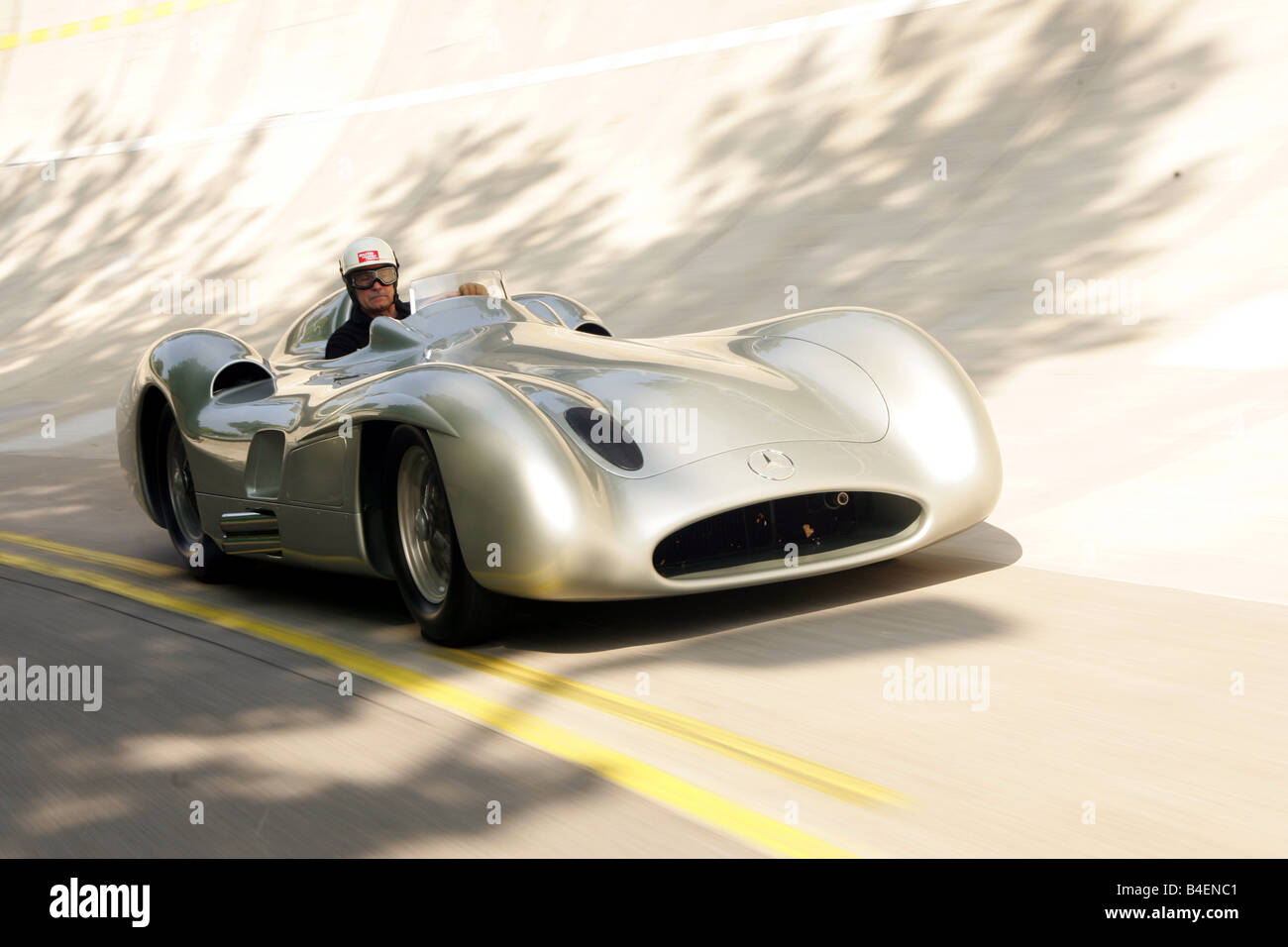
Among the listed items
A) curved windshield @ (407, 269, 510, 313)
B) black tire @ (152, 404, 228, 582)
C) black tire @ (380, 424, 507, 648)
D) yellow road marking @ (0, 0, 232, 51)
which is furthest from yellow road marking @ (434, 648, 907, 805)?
yellow road marking @ (0, 0, 232, 51)

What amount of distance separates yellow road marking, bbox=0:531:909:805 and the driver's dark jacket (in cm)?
215

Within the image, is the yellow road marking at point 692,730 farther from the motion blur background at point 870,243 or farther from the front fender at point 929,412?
the front fender at point 929,412

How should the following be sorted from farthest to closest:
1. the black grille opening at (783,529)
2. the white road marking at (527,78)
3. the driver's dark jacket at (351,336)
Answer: the white road marking at (527,78), the driver's dark jacket at (351,336), the black grille opening at (783,529)

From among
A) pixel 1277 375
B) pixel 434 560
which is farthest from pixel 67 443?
pixel 1277 375

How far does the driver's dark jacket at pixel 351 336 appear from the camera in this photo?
6668 mm

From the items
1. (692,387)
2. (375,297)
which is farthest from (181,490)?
(692,387)

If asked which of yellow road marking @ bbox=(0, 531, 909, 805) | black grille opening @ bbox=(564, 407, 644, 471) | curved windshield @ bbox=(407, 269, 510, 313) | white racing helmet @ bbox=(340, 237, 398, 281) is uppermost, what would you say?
white racing helmet @ bbox=(340, 237, 398, 281)

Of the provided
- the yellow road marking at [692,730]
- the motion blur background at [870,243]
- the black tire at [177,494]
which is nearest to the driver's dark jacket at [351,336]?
the black tire at [177,494]

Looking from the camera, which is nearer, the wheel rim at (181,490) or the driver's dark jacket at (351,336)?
the driver's dark jacket at (351,336)

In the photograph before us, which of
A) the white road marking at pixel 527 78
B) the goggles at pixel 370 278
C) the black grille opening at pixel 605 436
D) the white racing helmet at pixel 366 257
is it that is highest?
the white road marking at pixel 527 78

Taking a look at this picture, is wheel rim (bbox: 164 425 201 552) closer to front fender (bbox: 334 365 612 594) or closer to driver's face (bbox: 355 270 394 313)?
driver's face (bbox: 355 270 394 313)

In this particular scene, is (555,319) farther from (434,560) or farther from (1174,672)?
(1174,672)

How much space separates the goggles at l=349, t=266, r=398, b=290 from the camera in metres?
6.83

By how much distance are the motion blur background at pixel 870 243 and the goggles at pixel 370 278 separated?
7.98 feet
